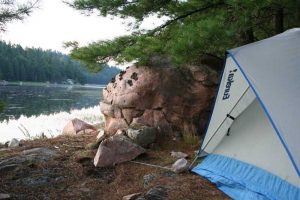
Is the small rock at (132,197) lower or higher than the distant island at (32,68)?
lower

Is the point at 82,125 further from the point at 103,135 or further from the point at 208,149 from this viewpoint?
the point at 208,149

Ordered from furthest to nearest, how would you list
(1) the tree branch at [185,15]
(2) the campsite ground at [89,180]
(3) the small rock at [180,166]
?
(1) the tree branch at [185,15], (3) the small rock at [180,166], (2) the campsite ground at [89,180]

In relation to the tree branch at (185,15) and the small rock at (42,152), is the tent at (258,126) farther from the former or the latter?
the small rock at (42,152)

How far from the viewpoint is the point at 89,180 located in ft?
16.6

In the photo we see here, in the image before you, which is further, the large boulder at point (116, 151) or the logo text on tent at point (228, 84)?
the large boulder at point (116, 151)

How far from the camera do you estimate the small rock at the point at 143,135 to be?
21.2 ft

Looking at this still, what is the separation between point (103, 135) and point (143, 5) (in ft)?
9.84

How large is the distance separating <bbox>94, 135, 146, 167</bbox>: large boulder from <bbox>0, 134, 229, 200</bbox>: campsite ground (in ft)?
0.39

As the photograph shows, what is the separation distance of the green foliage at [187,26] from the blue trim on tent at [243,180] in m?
1.89

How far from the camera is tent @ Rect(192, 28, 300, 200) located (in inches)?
157

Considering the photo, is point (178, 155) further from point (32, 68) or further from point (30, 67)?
point (32, 68)

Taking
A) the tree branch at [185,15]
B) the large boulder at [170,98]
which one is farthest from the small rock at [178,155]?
the tree branch at [185,15]

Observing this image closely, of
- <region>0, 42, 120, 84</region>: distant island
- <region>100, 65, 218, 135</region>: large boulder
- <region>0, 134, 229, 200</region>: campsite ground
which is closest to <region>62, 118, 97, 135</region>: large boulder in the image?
<region>100, 65, 218, 135</region>: large boulder

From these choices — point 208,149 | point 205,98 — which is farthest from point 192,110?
point 208,149
